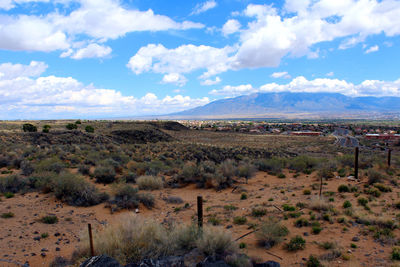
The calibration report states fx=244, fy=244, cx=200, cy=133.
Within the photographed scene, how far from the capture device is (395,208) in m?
10.6

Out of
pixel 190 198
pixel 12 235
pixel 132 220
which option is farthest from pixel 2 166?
pixel 132 220

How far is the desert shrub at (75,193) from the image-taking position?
454 inches

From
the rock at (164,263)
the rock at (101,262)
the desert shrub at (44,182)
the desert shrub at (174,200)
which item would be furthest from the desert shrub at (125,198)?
the rock at (164,263)

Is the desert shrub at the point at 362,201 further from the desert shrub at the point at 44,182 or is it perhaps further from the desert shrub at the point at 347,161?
the desert shrub at the point at 44,182

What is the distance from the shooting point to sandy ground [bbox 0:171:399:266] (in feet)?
23.4

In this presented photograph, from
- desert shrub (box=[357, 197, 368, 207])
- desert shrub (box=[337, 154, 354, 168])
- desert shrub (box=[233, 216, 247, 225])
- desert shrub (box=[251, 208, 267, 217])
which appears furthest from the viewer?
desert shrub (box=[337, 154, 354, 168])

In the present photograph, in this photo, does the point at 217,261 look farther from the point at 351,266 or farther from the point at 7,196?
the point at 7,196

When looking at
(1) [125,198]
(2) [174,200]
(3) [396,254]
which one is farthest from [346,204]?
(1) [125,198]

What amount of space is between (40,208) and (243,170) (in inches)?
487

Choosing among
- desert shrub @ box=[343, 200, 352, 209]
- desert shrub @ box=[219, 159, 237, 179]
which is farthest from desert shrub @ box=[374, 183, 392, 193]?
desert shrub @ box=[219, 159, 237, 179]

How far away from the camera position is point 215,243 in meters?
6.61

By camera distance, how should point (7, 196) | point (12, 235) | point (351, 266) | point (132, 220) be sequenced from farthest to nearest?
point (7, 196) → point (12, 235) → point (132, 220) → point (351, 266)

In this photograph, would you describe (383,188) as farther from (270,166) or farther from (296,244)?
(296,244)

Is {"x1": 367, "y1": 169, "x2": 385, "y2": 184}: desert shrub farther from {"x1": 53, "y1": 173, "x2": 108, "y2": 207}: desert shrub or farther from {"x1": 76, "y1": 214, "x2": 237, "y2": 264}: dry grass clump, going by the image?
{"x1": 53, "y1": 173, "x2": 108, "y2": 207}: desert shrub
